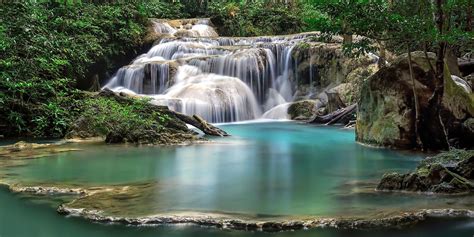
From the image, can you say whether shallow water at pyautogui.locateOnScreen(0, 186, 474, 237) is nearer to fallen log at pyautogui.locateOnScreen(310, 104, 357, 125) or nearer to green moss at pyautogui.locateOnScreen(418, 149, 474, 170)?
green moss at pyautogui.locateOnScreen(418, 149, 474, 170)

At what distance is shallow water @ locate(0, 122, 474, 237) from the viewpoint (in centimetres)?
529

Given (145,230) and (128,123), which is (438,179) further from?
(128,123)

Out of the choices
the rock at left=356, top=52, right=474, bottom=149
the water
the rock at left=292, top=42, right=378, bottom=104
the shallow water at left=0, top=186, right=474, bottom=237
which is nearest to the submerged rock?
the water

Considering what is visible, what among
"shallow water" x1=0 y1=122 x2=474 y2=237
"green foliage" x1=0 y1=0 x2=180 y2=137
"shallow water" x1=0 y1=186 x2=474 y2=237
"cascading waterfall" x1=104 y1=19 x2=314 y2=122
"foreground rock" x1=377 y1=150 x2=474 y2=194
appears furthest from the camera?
"cascading waterfall" x1=104 y1=19 x2=314 y2=122

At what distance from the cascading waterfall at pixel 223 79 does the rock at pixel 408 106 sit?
9.30 m

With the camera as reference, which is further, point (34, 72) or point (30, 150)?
point (34, 72)

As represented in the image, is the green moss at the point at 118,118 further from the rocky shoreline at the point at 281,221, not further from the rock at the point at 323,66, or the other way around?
the rock at the point at 323,66

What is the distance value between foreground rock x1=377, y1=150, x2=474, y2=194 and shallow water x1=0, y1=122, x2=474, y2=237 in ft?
0.79

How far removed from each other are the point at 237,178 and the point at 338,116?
1030 centimetres

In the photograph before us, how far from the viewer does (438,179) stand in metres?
6.11

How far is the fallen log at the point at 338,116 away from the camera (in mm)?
16734

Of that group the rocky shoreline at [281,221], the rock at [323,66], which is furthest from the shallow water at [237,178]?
the rock at [323,66]

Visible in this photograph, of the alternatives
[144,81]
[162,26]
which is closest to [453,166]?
[144,81]

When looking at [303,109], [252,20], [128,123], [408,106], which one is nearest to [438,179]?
[408,106]
